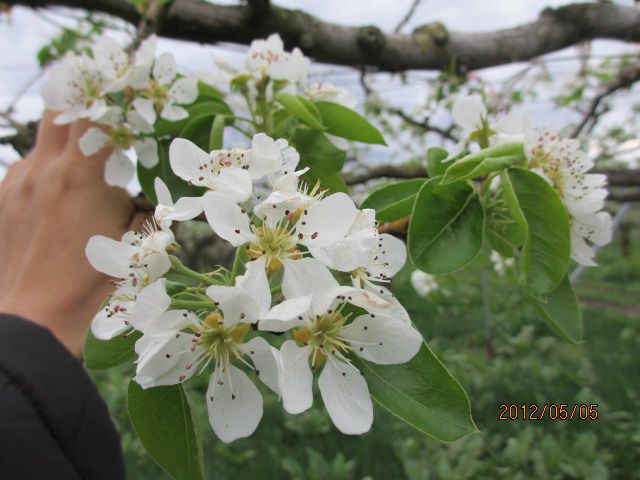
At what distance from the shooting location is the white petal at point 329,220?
602mm

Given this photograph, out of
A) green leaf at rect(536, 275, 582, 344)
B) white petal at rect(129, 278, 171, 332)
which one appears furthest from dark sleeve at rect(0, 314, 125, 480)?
green leaf at rect(536, 275, 582, 344)

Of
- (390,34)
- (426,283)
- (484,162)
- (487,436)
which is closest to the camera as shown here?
(484,162)

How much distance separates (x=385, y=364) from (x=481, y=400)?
2565 millimetres

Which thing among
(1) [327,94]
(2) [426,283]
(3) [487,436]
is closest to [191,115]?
(1) [327,94]

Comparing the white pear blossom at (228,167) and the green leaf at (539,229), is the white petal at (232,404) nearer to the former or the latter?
the white pear blossom at (228,167)

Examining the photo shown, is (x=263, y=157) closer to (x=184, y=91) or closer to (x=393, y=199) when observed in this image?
(x=393, y=199)

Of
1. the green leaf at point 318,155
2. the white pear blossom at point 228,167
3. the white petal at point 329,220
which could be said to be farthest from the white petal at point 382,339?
the green leaf at point 318,155

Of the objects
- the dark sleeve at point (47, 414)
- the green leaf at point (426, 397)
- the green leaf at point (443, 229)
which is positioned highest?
the green leaf at point (443, 229)

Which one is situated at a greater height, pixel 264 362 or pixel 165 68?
pixel 165 68

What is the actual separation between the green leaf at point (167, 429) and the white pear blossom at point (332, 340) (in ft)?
0.53

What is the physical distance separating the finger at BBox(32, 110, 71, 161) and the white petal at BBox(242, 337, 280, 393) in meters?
0.92

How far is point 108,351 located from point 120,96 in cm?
57

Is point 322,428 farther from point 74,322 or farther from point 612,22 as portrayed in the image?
point 612,22

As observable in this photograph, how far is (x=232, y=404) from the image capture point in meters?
0.66
